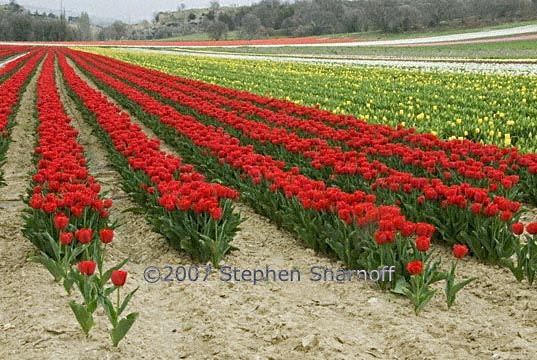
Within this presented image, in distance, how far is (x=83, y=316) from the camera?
3312 mm

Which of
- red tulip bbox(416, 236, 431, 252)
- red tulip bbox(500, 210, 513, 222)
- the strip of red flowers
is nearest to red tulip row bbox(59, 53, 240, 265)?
the strip of red flowers

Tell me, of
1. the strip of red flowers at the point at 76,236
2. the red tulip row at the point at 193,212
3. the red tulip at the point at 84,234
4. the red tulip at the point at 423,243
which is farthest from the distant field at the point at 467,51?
the red tulip at the point at 84,234

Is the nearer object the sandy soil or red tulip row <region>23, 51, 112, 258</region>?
the sandy soil

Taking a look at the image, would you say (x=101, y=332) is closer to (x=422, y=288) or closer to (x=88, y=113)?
Answer: (x=422, y=288)

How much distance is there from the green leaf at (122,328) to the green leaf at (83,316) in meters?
0.17

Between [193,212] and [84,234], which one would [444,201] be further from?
[84,234]

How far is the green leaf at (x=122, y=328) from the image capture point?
3.21 meters

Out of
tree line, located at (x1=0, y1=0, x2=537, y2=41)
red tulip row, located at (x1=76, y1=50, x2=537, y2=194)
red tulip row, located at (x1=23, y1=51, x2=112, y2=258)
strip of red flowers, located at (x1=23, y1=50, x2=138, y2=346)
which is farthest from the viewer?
tree line, located at (x1=0, y1=0, x2=537, y2=41)

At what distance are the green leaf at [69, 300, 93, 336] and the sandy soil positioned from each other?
9cm

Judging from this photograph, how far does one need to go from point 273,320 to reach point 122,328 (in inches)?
38.0

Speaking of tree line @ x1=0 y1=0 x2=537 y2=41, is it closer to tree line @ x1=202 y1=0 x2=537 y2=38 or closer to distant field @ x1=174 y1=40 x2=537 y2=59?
tree line @ x1=202 y1=0 x2=537 y2=38

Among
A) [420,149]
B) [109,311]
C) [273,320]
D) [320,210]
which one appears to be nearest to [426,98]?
[420,149]

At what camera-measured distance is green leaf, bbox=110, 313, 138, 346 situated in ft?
10.5

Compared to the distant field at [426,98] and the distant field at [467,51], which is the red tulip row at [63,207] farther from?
the distant field at [467,51]
